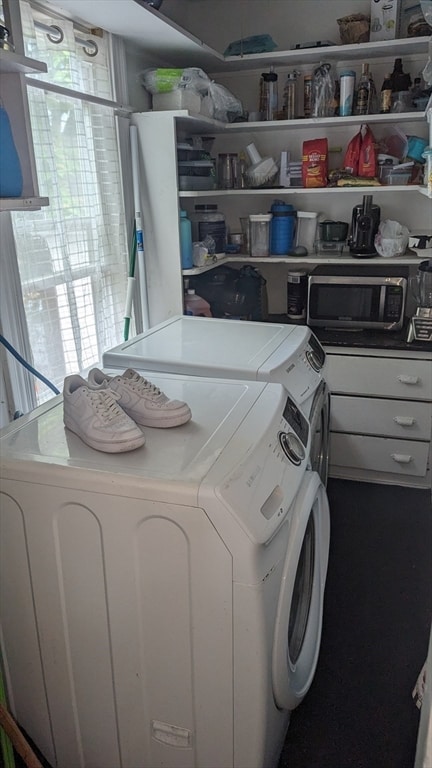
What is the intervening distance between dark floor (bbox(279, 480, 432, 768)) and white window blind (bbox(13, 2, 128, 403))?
130 cm

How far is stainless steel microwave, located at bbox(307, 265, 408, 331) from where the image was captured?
2.65 m

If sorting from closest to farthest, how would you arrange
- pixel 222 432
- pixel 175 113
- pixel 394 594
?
pixel 222 432, pixel 394 594, pixel 175 113

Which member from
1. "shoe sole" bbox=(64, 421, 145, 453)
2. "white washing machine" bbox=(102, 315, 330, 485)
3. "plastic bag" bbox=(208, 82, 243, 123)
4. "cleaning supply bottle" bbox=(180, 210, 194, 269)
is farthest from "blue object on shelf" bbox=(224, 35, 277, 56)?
"shoe sole" bbox=(64, 421, 145, 453)

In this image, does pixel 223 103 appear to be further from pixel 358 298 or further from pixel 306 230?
pixel 358 298

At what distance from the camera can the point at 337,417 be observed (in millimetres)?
2740

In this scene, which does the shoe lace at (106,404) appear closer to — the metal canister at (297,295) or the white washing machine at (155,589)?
the white washing machine at (155,589)

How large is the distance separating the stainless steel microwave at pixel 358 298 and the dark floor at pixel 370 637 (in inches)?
33.2

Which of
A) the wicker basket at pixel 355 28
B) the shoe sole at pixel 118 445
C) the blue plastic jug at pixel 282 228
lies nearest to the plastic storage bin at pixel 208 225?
the blue plastic jug at pixel 282 228

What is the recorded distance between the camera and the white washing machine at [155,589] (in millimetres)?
1113

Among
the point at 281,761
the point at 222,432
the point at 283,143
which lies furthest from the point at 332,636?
the point at 283,143

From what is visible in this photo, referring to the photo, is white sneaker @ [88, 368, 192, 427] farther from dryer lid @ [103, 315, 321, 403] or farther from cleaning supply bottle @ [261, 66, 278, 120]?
Answer: cleaning supply bottle @ [261, 66, 278, 120]

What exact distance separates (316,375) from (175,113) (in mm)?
1254

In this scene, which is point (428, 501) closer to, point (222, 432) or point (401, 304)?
point (401, 304)

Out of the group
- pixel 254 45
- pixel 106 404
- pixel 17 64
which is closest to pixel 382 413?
pixel 106 404
